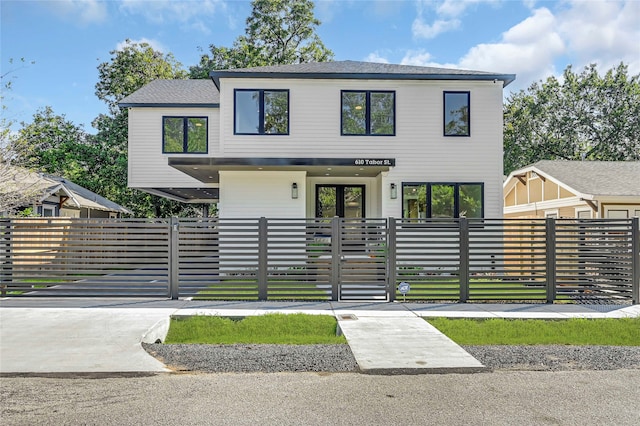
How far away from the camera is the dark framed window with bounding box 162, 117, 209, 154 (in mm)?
15352

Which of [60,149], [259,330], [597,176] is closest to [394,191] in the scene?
[259,330]

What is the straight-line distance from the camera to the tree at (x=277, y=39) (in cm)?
2797

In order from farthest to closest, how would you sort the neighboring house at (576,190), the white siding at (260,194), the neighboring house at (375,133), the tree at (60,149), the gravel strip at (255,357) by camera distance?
the tree at (60,149) → the neighboring house at (576,190) → the neighboring house at (375,133) → the white siding at (260,194) → the gravel strip at (255,357)

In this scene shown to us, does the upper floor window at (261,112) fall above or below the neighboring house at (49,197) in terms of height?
above

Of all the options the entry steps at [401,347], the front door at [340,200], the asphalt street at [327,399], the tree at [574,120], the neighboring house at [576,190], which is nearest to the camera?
the asphalt street at [327,399]

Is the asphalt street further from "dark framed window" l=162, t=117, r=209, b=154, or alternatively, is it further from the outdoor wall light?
"dark framed window" l=162, t=117, r=209, b=154

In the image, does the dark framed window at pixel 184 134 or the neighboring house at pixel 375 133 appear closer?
the neighboring house at pixel 375 133

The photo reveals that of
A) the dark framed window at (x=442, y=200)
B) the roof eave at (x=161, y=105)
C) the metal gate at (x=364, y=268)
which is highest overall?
the roof eave at (x=161, y=105)

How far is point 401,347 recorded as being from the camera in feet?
17.4

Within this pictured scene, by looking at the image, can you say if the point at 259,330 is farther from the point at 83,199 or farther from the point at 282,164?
the point at 83,199

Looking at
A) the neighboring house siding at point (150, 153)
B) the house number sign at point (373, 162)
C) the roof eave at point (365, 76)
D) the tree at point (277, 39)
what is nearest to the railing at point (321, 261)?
the house number sign at point (373, 162)

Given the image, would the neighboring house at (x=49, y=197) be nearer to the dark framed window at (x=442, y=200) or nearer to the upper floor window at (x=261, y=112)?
the upper floor window at (x=261, y=112)

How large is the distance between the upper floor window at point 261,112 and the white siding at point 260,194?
138cm

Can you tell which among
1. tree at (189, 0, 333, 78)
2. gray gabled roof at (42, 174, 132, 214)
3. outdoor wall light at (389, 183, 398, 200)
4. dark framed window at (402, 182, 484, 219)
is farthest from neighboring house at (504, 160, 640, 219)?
gray gabled roof at (42, 174, 132, 214)
